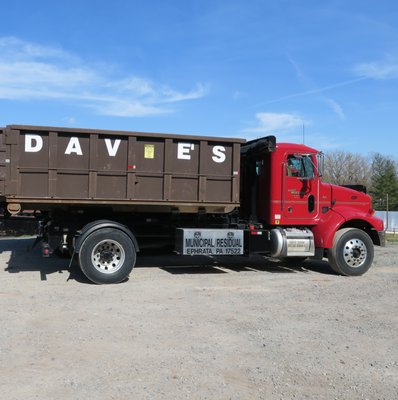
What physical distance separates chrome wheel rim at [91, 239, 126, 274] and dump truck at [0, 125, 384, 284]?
19 millimetres

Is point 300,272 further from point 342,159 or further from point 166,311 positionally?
point 342,159

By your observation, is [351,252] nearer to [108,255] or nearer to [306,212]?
[306,212]

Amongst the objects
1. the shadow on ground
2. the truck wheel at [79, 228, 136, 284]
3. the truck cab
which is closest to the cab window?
the truck cab

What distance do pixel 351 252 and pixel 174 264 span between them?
4.24 m

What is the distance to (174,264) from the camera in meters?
11.8

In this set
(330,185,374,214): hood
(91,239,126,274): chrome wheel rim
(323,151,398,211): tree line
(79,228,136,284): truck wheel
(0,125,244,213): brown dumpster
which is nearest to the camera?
(0,125,244,213): brown dumpster

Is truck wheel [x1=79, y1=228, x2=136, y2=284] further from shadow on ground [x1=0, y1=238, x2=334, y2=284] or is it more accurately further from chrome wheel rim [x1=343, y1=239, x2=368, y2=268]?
chrome wheel rim [x1=343, y1=239, x2=368, y2=268]

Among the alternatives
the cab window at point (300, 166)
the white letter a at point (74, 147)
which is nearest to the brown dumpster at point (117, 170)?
the white letter a at point (74, 147)

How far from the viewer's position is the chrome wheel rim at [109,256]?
9.02m

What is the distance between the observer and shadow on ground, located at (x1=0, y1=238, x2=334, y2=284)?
34.7 feet

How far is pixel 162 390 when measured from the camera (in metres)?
4.03

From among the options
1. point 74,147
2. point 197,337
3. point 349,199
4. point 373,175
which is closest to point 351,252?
point 349,199

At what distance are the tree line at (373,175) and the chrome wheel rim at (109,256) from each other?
202 feet

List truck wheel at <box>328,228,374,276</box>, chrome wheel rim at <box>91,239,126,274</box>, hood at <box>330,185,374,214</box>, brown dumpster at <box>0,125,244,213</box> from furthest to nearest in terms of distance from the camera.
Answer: hood at <box>330,185,374,214</box> < truck wheel at <box>328,228,374,276</box> < chrome wheel rim at <box>91,239,126,274</box> < brown dumpster at <box>0,125,244,213</box>
